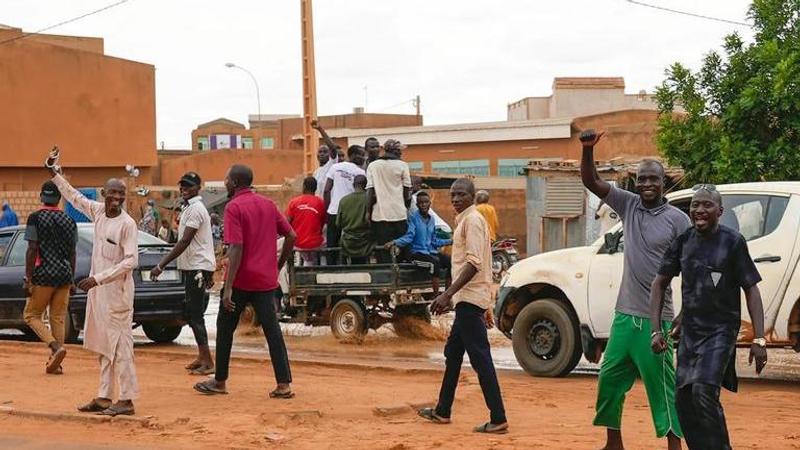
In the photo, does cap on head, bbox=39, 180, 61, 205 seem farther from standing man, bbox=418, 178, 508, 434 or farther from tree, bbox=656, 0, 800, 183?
tree, bbox=656, 0, 800, 183

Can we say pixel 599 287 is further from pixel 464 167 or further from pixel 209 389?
pixel 464 167

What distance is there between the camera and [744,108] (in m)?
16.2

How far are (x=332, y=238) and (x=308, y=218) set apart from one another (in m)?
0.38

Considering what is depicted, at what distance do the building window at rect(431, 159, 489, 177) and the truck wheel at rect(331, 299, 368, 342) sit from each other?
999 inches

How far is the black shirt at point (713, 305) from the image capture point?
6844 millimetres

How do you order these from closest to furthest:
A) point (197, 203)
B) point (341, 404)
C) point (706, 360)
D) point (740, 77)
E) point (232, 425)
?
point (706, 360), point (232, 425), point (341, 404), point (197, 203), point (740, 77)

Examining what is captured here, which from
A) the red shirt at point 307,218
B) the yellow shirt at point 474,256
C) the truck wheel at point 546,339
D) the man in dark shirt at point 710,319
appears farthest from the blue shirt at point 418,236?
the man in dark shirt at point 710,319

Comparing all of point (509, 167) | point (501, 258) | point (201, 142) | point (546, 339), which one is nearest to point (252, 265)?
point (546, 339)

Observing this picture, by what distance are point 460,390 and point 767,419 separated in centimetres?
260

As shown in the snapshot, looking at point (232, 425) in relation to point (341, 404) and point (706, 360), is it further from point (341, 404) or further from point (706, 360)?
point (706, 360)

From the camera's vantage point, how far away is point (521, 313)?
12.5 m

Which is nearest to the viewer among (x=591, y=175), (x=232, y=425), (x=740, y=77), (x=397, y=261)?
(x=591, y=175)

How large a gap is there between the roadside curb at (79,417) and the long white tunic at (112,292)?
45cm

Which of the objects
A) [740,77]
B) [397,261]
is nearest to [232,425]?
[397,261]
